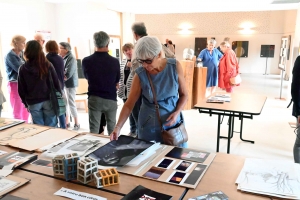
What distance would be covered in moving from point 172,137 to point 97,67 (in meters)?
1.38

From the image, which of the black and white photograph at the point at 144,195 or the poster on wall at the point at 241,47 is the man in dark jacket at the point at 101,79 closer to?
the black and white photograph at the point at 144,195

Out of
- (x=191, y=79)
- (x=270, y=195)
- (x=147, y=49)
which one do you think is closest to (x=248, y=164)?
(x=270, y=195)

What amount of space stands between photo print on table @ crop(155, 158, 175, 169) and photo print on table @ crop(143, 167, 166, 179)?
0.03m

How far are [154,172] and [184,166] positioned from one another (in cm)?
16

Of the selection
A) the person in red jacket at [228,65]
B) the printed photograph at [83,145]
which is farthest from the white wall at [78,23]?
the printed photograph at [83,145]

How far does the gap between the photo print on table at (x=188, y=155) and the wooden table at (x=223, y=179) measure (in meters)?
0.07

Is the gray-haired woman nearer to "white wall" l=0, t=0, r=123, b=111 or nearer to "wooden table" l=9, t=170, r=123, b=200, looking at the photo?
"wooden table" l=9, t=170, r=123, b=200

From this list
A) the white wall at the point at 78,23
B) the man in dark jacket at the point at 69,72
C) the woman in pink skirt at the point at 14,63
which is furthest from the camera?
the white wall at the point at 78,23

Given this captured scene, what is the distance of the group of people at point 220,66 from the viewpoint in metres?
5.95

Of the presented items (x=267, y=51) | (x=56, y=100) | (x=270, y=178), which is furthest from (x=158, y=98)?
(x=267, y=51)

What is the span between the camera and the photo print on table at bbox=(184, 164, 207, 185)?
1214 millimetres

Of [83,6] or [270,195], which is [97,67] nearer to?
[270,195]

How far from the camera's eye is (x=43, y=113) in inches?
111

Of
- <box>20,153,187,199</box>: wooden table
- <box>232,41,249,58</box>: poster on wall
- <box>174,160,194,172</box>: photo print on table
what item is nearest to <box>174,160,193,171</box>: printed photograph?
<box>174,160,194,172</box>: photo print on table
